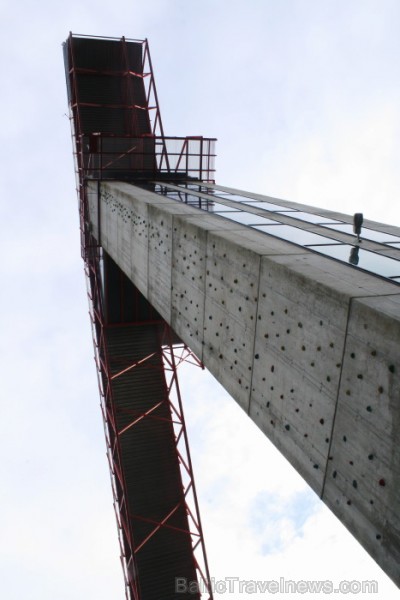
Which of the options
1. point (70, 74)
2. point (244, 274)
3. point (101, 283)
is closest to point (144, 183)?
point (101, 283)

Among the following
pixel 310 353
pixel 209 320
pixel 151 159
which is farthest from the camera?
pixel 151 159

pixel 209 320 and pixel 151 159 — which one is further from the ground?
pixel 151 159

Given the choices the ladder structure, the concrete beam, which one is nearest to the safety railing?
the ladder structure

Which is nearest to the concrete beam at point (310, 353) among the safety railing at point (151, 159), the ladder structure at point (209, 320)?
the ladder structure at point (209, 320)

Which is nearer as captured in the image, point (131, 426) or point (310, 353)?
point (310, 353)

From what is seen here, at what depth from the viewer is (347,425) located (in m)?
6.43

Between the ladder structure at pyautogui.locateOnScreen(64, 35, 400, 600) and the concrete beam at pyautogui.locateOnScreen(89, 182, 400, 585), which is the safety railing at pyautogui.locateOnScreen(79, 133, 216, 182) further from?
the concrete beam at pyautogui.locateOnScreen(89, 182, 400, 585)

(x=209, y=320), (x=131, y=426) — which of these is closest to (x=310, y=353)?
(x=209, y=320)

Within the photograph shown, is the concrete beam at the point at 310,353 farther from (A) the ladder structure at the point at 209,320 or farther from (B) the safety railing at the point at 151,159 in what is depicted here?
(B) the safety railing at the point at 151,159

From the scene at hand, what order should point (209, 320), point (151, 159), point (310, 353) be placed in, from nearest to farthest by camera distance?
point (310, 353) → point (209, 320) → point (151, 159)

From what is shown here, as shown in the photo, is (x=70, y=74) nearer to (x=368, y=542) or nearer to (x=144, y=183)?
(x=144, y=183)

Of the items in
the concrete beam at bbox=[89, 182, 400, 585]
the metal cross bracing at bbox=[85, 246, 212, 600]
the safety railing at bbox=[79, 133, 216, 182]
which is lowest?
the metal cross bracing at bbox=[85, 246, 212, 600]

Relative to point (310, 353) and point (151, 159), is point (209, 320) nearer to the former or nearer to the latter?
point (310, 353)

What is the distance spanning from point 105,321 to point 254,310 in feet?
51.6
